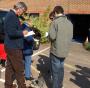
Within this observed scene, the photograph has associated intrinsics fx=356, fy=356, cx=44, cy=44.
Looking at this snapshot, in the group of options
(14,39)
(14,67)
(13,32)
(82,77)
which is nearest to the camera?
(13,32)

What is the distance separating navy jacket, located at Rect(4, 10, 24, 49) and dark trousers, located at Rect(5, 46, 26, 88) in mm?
129

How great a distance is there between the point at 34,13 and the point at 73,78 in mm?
12388

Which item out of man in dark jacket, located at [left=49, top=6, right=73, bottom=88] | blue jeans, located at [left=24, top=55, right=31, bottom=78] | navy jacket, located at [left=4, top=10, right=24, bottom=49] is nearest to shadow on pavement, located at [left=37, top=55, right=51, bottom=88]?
blue jeans, located at [left=24, top=55, right=31, bottom=78]

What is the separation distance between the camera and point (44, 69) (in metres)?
11.0

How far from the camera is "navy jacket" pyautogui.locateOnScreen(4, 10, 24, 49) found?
735cm

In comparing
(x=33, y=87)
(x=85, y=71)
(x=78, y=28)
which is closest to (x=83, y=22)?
(x=78, y=28)

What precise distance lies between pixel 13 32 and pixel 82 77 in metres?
3.79

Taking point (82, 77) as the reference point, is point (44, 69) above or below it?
above

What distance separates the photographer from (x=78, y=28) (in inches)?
833

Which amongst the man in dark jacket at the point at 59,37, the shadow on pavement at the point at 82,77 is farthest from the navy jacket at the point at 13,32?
the shadow on pavement at the point at 82,77

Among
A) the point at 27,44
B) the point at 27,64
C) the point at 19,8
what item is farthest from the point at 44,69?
the point at 19,8

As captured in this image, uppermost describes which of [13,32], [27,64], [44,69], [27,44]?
[13,32]

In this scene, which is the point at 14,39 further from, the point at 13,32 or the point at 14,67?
the point at 14,67

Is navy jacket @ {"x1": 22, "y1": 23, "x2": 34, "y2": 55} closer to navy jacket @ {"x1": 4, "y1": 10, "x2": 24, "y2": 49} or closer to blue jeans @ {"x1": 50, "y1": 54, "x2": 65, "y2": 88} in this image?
blue jeans @ {"x1": 50, "y1": 54, "x2": 65, "y2": 88}
